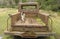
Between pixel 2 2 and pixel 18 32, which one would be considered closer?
pixel 18 32

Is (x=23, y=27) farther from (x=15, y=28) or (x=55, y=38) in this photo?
(x=55, y=38)

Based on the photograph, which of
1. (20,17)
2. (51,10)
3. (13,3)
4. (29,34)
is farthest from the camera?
(13,3)

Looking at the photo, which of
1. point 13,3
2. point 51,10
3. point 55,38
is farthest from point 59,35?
point 13,3

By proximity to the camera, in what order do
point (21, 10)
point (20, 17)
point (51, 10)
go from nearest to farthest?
point (20, 17), point (21, 10), point (51, 10)

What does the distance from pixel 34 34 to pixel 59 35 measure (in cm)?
218

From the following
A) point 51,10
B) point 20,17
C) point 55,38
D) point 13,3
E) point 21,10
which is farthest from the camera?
point 13,3

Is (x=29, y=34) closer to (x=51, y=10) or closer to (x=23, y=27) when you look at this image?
(x=23, y=27)

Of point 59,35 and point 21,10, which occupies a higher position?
point 21,10

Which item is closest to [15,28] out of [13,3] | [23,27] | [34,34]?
[23,27]

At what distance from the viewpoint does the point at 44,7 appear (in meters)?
17.7

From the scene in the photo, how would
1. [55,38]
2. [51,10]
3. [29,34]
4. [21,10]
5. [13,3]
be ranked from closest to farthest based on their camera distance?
[29,34] < [55,38] < [21,10] < [51,10] < [13,3]

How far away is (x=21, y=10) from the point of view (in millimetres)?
10281

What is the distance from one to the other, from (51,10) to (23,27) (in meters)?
10.0

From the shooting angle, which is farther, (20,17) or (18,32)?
(20,17)
